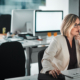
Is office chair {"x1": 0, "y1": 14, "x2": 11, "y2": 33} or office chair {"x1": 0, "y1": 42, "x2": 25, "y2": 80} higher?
office chair {"x1": 0, "y1": 14, "x2": 11, "y2": 33}

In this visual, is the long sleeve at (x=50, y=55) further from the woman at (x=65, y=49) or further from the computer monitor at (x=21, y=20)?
the computer monitor at (x=21, y=20)

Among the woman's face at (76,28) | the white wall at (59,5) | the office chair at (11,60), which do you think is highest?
the white wall at (59,5)

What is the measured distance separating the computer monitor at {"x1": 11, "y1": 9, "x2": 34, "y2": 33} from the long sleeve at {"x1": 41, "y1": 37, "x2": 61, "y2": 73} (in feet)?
5.46

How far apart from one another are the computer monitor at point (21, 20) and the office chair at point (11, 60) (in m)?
1.35

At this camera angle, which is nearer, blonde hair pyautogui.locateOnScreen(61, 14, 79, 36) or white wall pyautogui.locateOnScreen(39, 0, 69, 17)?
blonde hair pyautogui.locateOnScreen(61, 14, 79, 36)

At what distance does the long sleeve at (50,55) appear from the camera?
1623 mm

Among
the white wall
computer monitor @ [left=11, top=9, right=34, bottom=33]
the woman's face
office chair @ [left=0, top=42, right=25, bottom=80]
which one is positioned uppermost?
the white wall

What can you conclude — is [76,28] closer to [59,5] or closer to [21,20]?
[21,20]

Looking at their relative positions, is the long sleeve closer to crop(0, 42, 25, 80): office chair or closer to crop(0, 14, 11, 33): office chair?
crop(0, 42, 25, 80): office chair

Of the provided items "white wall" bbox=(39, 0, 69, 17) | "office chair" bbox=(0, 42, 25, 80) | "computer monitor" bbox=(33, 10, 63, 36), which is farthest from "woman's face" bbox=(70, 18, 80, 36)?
"white wall" bbox=(39, 0, 69, 17)

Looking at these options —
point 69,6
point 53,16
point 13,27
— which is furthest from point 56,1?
point 13,27

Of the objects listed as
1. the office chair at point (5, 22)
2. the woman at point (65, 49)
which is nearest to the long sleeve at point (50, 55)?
the woman at point (65, 49)

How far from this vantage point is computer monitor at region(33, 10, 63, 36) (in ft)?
10.1

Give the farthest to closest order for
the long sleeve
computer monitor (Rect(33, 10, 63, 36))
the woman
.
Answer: computer monitor (Rect(33, 10, 63, 36))
the woman
the long sleeve
